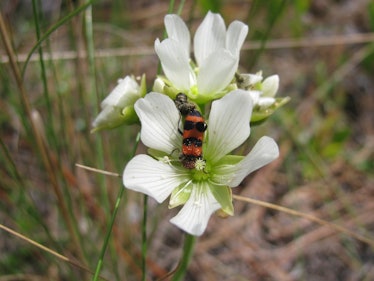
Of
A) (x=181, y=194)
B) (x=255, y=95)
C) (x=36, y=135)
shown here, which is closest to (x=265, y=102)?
(x=255, y=95)

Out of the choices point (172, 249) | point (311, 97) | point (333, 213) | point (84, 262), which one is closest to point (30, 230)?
point (84, 262)

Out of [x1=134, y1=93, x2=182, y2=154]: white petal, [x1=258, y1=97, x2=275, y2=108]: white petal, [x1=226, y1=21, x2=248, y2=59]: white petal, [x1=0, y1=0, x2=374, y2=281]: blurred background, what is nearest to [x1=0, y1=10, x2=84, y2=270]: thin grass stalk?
[x1=0, y1=0, x2=374, y2=281]: blurred background

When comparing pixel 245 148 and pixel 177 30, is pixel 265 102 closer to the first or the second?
pixel 177 30

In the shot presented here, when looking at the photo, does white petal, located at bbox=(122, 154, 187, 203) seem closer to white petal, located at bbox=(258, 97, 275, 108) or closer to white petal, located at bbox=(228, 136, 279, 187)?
white petal, located at bbox=(228, 136, 279, 187)

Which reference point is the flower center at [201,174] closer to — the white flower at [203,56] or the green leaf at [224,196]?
the green leaf at [224,196]

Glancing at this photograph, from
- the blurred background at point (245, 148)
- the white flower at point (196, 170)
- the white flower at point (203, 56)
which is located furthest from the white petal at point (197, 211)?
the blurred background at point (245, 148)

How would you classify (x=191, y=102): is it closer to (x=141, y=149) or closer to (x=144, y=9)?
(x=141, y=149)
